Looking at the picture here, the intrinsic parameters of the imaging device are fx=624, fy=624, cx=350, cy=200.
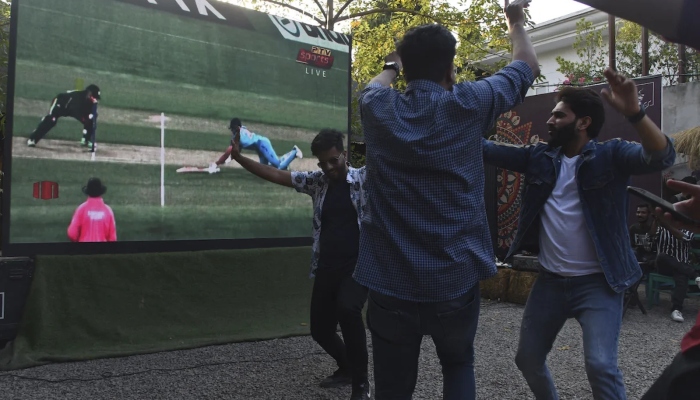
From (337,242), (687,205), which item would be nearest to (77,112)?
(337,242)

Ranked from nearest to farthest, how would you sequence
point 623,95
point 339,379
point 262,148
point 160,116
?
point 623,95 < point 339,379 < point 160,116 < point 262,148

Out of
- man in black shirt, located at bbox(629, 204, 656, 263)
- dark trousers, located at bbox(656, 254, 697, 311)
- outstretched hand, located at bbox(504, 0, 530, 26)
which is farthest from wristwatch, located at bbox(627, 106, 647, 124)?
man in black shirt, located at bbox(629, 204, 656, 263)

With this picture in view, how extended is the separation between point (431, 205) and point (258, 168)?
2.06m

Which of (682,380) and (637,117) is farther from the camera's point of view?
(637,117)

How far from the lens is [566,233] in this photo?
3141 mm

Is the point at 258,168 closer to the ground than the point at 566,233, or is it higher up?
higher up

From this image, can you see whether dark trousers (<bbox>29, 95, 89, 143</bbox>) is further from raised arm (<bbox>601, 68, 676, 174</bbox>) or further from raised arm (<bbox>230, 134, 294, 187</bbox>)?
raised arm (<bbox>601, 68, 676, 174</bbox>)

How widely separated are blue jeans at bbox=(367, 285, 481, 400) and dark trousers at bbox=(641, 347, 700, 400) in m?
0.85

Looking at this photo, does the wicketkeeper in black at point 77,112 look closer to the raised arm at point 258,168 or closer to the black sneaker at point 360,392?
the raised arm at point 258,168

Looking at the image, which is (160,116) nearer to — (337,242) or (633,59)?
(337,242)

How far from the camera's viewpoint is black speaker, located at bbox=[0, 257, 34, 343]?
204 inches

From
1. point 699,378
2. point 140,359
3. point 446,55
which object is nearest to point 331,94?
point 140,359

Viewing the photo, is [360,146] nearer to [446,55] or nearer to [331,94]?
[331,94]

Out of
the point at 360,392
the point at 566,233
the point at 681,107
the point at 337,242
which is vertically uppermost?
the point at 681,107
